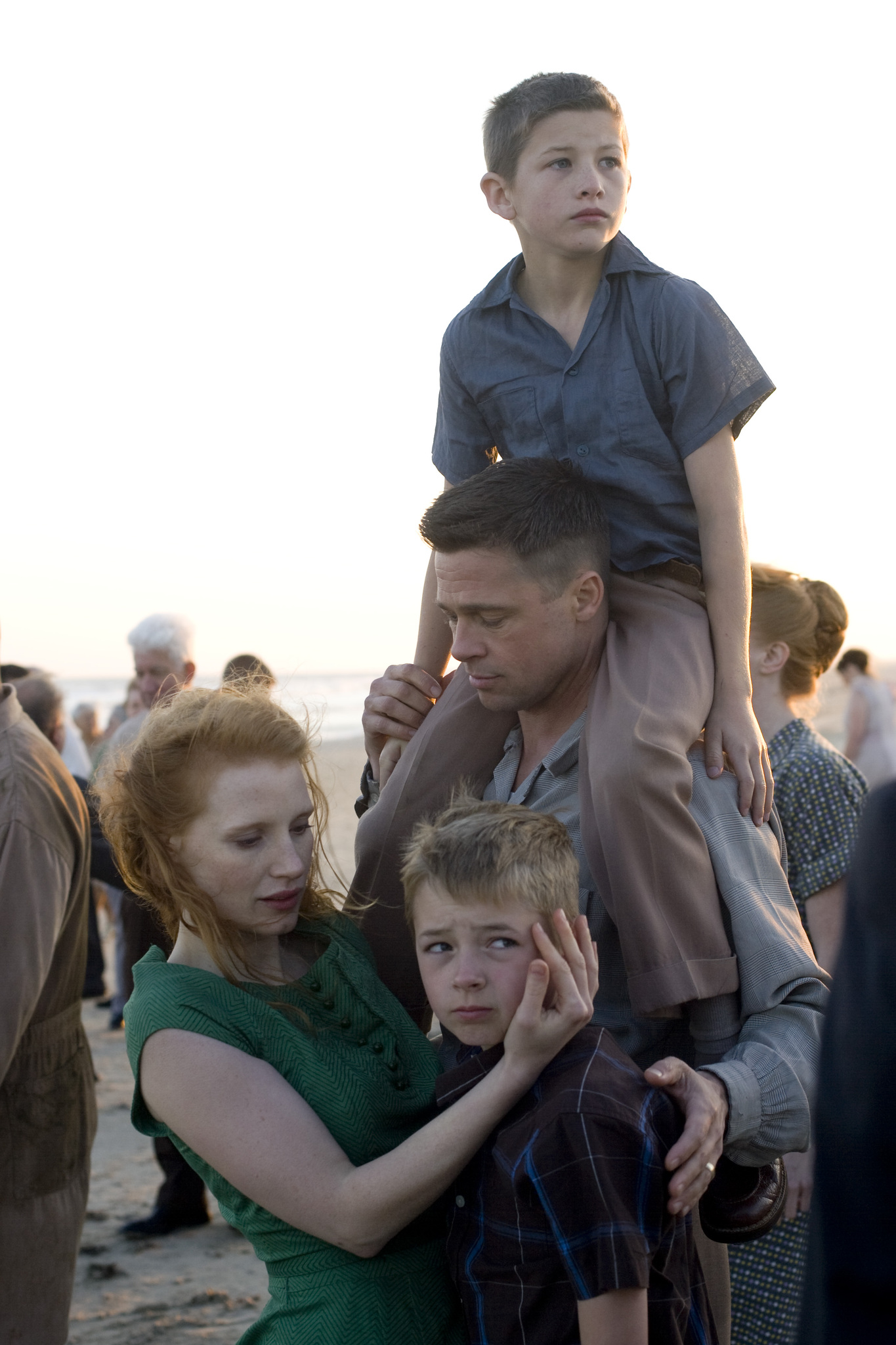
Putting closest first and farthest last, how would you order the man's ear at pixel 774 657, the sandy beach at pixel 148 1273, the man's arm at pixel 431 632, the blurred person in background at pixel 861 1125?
the blurred person in background at pixel 861 1125
the man's arm at pixel 431 632
the man's ear at pixel 774 657
the sandy beach at pixel 148 1273

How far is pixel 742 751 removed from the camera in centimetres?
233

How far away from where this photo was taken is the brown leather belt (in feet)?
8.39

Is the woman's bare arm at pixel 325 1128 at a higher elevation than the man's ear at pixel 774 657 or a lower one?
lower

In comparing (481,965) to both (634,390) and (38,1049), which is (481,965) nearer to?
(634,390)

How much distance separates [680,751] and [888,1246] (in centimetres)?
142

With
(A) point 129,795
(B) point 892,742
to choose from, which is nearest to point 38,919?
(A) point 129,795

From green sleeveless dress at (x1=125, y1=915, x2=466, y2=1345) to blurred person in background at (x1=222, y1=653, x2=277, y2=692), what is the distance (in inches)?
22.8

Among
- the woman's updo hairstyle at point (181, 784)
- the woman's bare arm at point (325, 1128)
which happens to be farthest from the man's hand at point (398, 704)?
the woman's bare arm at point (325, 1128)

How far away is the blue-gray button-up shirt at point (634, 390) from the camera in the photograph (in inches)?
96.3

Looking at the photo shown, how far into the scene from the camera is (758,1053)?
80.7 inches

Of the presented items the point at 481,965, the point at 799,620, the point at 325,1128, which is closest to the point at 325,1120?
the point at 325,1128

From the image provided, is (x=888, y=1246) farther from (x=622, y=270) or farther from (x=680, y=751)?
(x=622, y=270)

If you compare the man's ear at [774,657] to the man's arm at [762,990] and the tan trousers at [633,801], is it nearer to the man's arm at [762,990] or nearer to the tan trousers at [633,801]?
the tan trousers at [633,801]

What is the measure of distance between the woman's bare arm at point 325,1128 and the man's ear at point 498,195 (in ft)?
5.52
